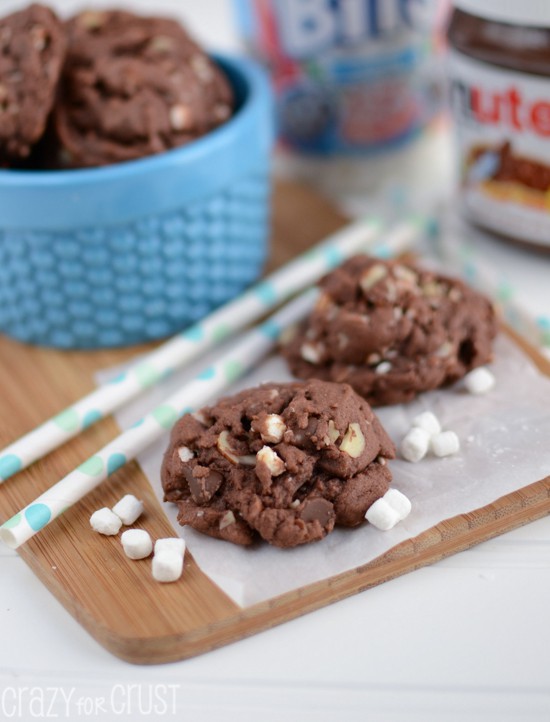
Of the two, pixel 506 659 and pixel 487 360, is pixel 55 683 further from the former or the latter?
pixel 487 360

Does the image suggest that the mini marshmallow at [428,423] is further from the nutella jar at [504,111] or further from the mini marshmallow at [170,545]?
the nutella jar at [504,111]

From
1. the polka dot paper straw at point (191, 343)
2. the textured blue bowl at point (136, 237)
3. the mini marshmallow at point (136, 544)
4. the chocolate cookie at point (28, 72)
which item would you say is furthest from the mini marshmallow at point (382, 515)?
the chocolate cookie at point (28, 72)

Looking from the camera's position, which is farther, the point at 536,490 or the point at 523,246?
the point at 523,246

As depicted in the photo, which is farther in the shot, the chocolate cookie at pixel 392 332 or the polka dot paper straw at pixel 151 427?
the chocolate cookie at pixel 392 332

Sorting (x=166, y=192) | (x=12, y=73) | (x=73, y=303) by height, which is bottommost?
(x=73, y=303)

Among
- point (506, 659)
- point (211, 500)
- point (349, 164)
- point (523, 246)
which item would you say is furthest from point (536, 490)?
point (349, 164)

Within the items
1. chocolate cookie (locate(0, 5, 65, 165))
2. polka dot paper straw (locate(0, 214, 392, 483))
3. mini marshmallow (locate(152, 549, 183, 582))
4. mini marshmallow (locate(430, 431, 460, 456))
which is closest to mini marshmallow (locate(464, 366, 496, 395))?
mini marshmallow (locate(430, 431, 460, 456))
